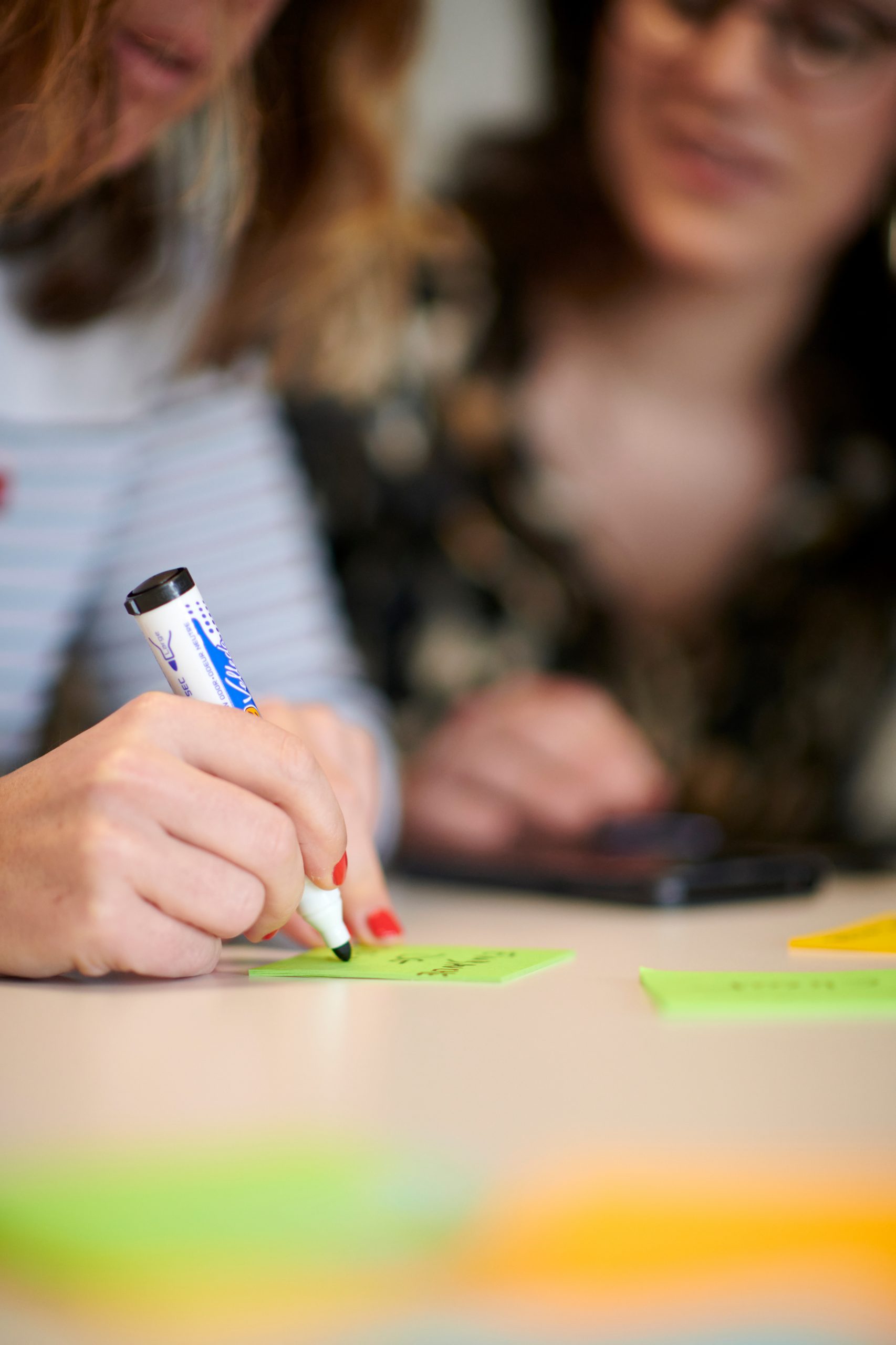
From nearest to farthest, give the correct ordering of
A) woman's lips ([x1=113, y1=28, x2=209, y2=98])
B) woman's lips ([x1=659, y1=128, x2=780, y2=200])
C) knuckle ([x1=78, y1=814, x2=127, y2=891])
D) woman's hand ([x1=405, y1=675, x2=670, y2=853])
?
knuckle ([x1=78, y1=814, x2=127, y2=891])
woman's lips ([x1=113, y1=28, x2=209, y2=98])
woman's hand ([x1=405, y1=675, x2=670, y2=853])
woman's lips ([x1=659, y1=128, x2=780, y2=200])

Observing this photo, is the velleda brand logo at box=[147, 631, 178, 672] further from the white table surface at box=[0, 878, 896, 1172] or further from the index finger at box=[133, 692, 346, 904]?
the white table surface at box=[0, 878, 896, 1172]

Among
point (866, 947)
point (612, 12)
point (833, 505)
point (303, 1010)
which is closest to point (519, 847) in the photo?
point (866, 947)

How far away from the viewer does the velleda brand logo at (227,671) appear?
454 mm

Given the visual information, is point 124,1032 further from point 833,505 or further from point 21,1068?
point 833,505

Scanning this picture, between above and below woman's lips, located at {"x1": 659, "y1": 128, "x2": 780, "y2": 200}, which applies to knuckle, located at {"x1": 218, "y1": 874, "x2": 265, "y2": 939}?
below

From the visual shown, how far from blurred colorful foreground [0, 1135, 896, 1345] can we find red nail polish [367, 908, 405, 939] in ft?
0.84

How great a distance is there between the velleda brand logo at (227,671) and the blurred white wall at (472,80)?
0.98m

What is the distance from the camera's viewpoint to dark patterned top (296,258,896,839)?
4.10 ft

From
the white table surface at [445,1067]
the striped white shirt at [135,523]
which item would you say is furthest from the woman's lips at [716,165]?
the white table surface at [445,1067]

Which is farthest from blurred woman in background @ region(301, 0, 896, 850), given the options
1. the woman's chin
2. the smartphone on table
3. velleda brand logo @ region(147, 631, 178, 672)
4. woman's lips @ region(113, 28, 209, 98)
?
velleda brand logo @ region(147, 631, 178, 672)

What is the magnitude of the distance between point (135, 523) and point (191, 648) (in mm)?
482

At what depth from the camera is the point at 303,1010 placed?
423 mm

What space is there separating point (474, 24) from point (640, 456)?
1.67 feet

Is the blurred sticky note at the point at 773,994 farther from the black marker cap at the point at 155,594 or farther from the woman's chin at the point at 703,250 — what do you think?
the woman's chin at the point at 703,250
